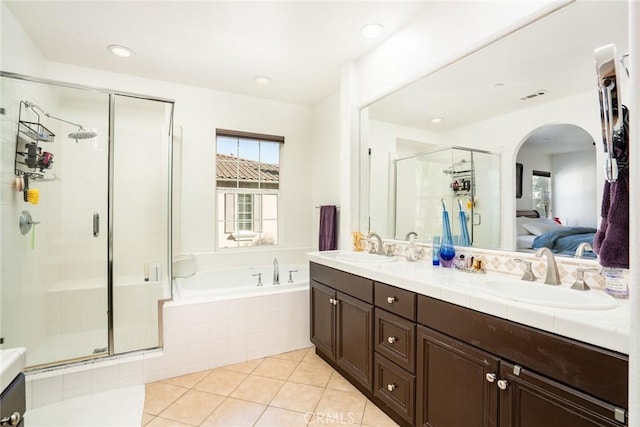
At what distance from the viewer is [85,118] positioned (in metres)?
2.66

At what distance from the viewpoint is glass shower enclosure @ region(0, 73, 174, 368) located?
2180mm

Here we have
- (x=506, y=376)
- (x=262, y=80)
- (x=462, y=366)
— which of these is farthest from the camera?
(x=262, y=80)

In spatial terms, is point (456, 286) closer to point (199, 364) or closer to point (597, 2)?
point (597, 2)

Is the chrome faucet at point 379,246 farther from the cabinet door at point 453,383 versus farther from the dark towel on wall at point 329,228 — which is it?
the cabinet door at point 453,383

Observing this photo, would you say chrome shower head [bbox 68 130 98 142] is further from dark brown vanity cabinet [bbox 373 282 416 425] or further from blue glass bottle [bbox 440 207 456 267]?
blue glass bottle [bbox 440 207 456 267]

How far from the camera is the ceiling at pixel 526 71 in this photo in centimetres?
137

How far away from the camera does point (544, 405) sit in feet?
3.48

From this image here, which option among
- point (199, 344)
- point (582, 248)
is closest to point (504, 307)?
point (582, 248)

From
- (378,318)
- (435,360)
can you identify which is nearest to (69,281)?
(378,318)

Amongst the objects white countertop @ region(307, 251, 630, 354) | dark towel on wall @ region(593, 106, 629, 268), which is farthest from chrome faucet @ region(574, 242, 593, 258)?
dark towel on wall @ region(593, 106, 629, 268)

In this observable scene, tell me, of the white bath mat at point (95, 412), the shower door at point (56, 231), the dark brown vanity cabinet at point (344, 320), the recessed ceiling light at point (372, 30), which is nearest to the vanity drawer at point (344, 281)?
the dark brown vanity cabinet at point (344, 320)

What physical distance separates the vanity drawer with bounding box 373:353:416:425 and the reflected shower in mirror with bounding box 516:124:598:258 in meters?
0.93

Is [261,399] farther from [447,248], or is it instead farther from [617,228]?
[617,228]

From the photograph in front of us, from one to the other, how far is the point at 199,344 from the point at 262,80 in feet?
Answer: 8.49
